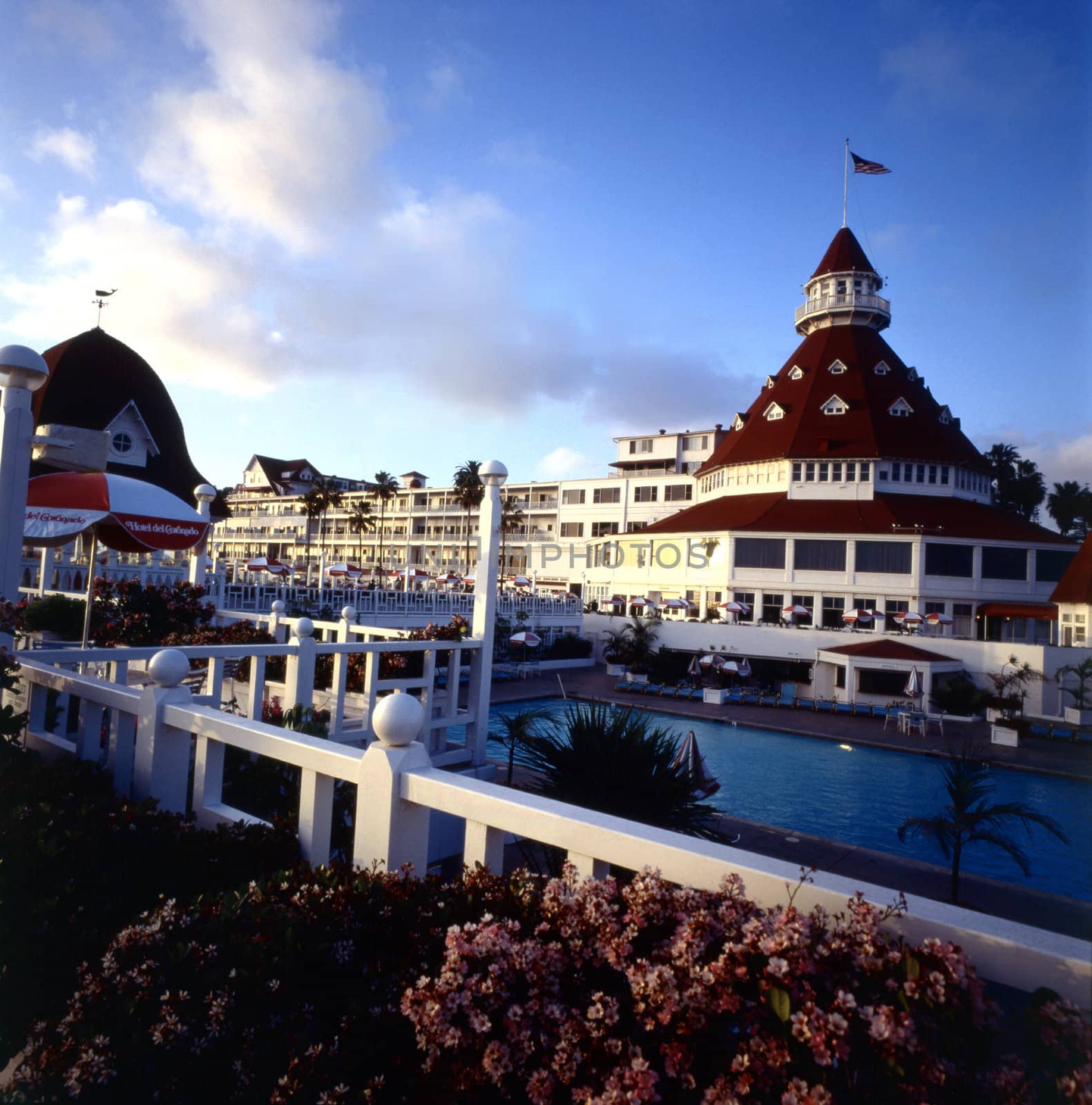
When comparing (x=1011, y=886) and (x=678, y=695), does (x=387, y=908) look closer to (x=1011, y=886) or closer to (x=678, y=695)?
(x=1011, y=886)

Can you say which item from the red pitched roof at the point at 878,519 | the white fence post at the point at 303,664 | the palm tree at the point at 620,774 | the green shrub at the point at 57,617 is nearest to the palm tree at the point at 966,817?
the palm tree at the point at 620,774

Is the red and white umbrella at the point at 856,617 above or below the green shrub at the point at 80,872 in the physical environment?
above

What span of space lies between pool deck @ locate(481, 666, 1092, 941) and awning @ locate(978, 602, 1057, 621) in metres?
10.0

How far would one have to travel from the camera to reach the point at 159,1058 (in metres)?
2.38

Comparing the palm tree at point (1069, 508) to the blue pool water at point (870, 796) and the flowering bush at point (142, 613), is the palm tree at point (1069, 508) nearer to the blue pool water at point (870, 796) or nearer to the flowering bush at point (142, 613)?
the blue pool water at point (870, 796)

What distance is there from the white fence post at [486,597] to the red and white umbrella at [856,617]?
29.8 m

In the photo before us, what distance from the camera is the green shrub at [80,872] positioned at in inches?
113

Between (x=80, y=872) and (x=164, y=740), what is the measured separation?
998 mm

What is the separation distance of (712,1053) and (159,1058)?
1730mm

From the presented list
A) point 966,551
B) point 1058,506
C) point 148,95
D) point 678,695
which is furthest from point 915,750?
point 1058,506

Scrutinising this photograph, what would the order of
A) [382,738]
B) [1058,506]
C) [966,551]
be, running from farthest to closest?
1. [1058,506]
2. [966,551]
3. [382,738]

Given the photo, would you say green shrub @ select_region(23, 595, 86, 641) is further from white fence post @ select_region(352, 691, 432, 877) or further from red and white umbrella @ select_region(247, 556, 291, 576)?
red and white umbrella @ select_region(247, 556, 291, 576)

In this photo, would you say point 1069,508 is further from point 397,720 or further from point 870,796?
point 397,720

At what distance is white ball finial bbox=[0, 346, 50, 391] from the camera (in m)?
4.61
